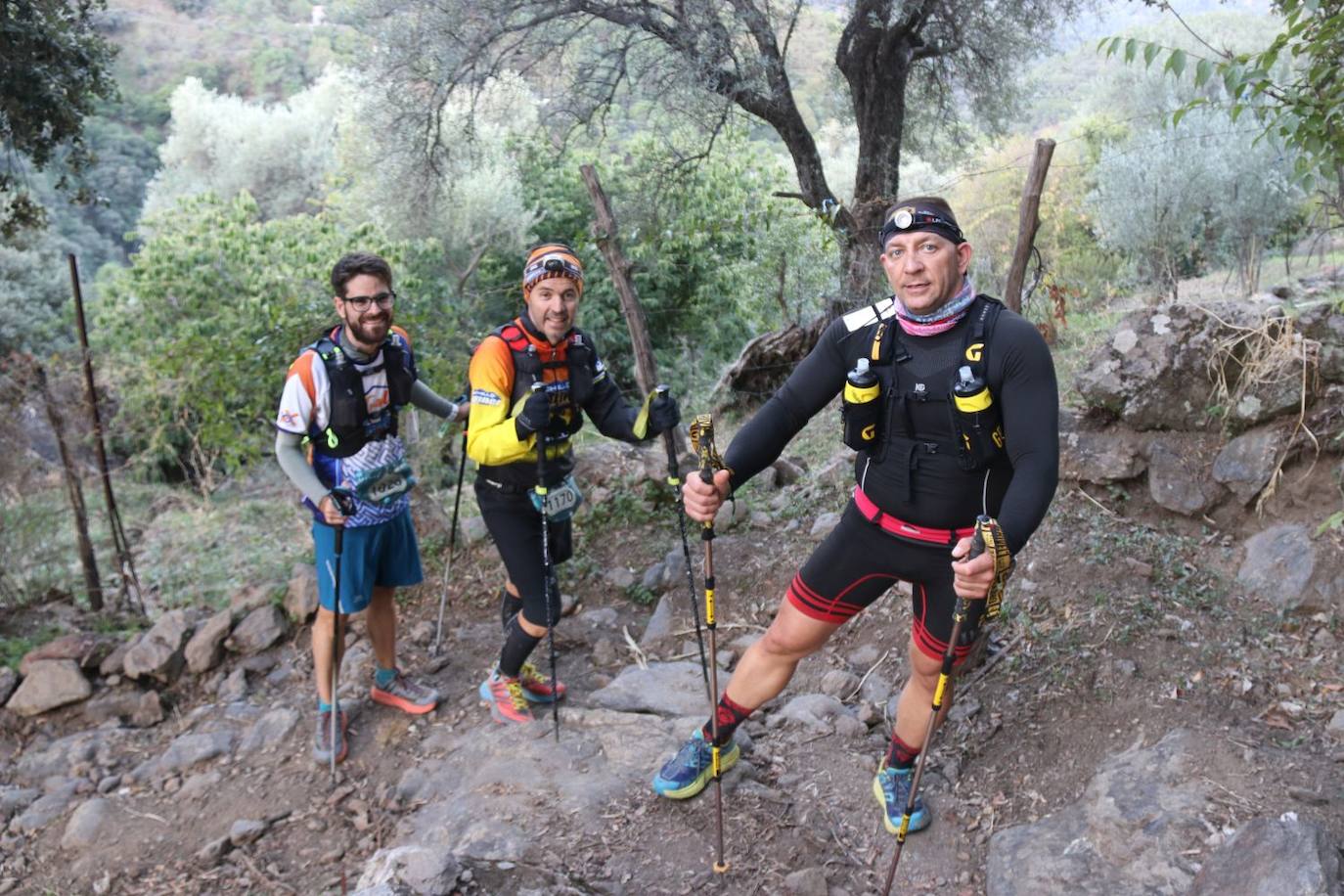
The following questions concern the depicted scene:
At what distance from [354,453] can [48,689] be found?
9.49 ft

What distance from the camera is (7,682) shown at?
18.6ft

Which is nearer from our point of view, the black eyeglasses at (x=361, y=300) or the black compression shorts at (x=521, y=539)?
the black eyeglasses at (x=361, y=300)

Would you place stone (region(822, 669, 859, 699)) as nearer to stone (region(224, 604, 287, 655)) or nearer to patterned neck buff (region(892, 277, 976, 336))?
patterned neck buff (region(892, 277, 976, 336))

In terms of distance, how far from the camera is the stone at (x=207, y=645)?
19.2ft

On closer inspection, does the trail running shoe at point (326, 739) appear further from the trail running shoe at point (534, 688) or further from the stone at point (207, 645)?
the stone at point (207, 645)

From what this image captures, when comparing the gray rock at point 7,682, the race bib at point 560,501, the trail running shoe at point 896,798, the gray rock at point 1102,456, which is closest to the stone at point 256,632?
the gray rock at point 7,682

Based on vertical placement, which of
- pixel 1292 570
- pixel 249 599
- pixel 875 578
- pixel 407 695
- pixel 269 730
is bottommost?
pixel 269 730

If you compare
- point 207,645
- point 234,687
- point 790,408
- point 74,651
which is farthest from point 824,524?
point 74,651

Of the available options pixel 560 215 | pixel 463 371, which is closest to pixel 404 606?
pixel 463 371

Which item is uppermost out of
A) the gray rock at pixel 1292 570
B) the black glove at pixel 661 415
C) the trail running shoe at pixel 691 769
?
the black glove at pixel 661 415

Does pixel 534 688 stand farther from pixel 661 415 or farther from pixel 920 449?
pixel 920 449

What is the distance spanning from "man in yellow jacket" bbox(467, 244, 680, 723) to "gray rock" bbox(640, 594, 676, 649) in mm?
1097

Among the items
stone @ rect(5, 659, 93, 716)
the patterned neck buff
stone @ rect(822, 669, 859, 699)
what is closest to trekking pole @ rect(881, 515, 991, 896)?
the patterned neck buff

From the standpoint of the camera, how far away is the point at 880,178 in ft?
35.0
